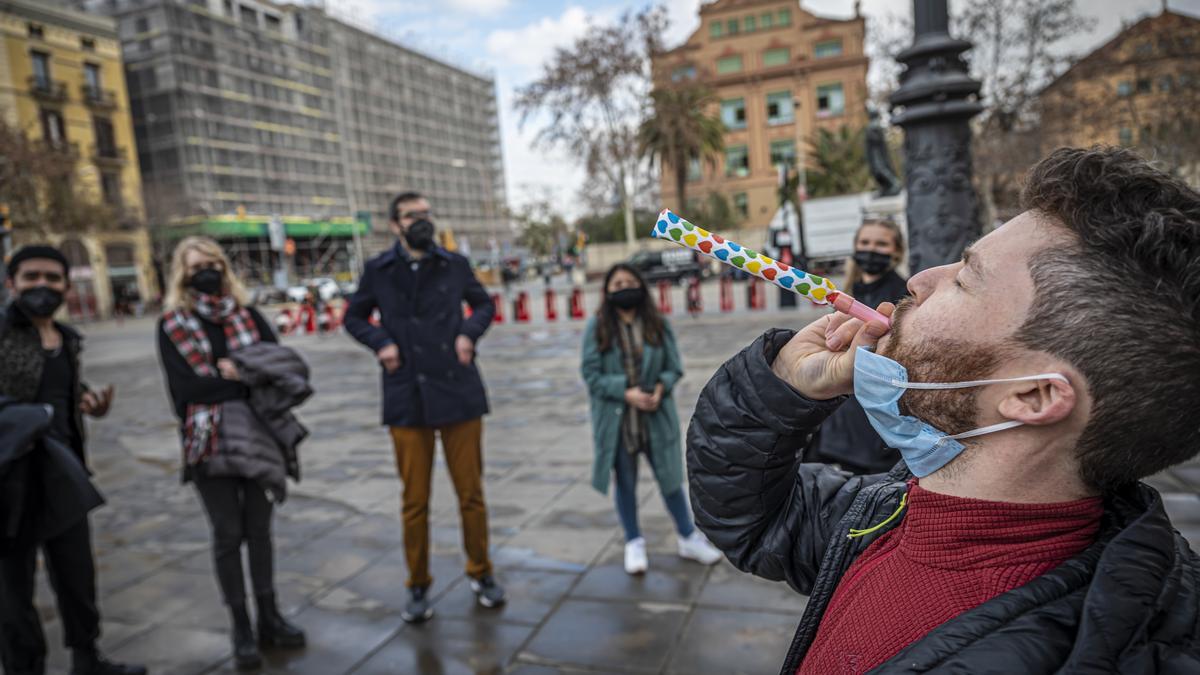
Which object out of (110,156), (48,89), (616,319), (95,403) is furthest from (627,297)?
(110,156)

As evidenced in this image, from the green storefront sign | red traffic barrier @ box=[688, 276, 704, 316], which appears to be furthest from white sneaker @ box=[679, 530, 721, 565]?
the green storefront sign

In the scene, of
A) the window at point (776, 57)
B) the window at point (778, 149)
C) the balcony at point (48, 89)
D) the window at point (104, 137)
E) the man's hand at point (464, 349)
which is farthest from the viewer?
the window at point (776, 57)

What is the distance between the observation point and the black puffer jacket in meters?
0.93

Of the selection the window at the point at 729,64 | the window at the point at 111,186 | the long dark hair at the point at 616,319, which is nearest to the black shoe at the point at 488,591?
the long dark hair at the point at 616,319

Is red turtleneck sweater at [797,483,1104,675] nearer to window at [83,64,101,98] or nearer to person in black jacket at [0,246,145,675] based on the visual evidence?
person in black jacket at [0,246,145,675]

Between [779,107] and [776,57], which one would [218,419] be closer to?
[779,107]

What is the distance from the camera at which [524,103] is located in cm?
3045

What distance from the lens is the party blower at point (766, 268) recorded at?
4.42 feet

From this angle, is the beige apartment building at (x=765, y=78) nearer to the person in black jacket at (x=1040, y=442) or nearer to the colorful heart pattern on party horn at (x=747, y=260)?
the colorful heart pattern on party horn at (x=747, y=260)

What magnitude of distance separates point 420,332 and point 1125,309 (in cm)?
338

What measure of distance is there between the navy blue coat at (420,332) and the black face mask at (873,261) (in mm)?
1996

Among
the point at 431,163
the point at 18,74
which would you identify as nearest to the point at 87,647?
the point at 18,74

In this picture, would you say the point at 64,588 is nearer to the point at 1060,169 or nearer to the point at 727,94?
the point at 1060,169

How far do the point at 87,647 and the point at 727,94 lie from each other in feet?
177
